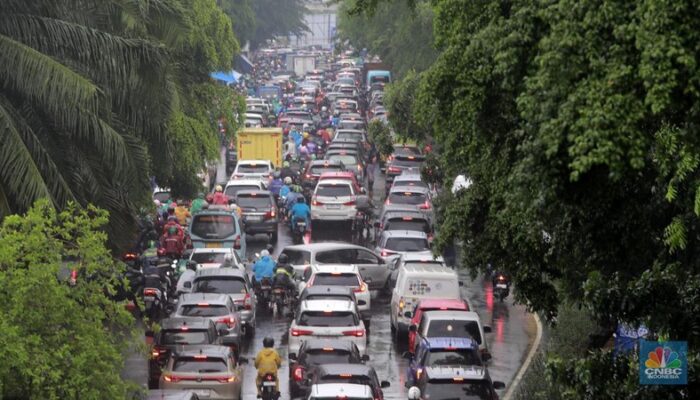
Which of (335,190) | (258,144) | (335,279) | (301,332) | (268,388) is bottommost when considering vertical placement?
(268,388)

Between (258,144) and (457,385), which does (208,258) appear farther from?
(258,144)

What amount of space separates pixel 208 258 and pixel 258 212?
852 centimetres

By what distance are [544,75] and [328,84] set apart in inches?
3976

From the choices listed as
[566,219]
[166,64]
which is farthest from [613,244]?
[166,64]

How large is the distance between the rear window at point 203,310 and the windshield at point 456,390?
23.8 feet

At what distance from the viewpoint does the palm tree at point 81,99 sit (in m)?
23.2

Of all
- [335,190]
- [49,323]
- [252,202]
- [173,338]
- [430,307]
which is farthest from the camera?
[335,190]

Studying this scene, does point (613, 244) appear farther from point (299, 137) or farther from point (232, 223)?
point (299, 137)

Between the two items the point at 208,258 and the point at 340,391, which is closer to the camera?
the point at 340,391

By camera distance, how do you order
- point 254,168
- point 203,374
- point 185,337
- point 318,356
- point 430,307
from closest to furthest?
1. point 203,374
2. point 318,356
3. point 185,337
4. point 430,307
5. point 254,168

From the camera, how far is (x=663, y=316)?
1530cm

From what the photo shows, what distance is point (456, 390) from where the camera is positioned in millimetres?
22234

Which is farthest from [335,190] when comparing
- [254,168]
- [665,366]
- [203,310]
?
[665,366]

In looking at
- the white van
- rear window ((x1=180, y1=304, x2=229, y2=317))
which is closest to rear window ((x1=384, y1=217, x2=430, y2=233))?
the white van
